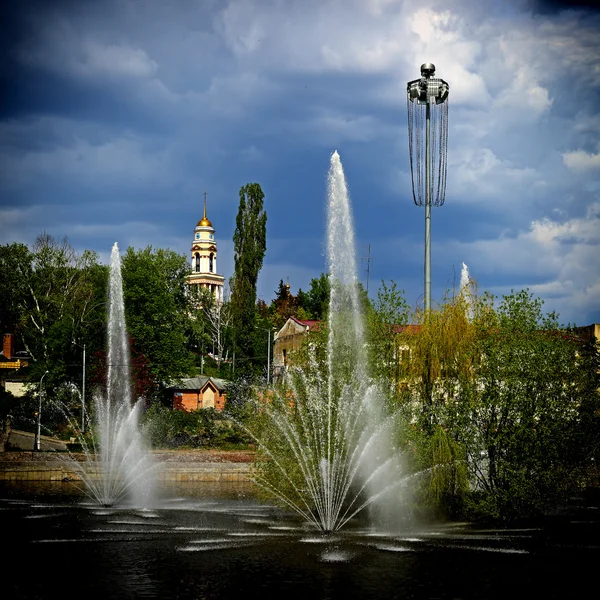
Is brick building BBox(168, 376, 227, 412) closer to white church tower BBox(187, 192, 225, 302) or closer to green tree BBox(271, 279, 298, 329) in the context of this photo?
green tree BBox(271, 279, 298, 329)

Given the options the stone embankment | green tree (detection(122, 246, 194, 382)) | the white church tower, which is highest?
the white church tower

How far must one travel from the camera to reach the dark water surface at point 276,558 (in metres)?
15.9

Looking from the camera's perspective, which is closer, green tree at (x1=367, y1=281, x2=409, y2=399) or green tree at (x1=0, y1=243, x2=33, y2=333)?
green tree at (x1=367, y1=281, x2=409, y2=399)

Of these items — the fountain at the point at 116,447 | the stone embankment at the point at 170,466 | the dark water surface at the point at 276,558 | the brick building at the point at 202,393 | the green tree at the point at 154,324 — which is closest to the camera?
the dark water surface at the point at 276,558

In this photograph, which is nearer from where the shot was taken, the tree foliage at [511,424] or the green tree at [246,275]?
the tree foliage at [511,424]

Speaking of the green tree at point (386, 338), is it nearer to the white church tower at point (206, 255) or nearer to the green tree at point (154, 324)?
the green tree at point (154, 324)

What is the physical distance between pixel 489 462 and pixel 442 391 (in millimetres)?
3364

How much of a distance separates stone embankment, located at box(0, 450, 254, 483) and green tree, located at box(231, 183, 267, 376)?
2328cm

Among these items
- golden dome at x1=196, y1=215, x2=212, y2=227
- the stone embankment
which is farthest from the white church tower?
the stone embankment

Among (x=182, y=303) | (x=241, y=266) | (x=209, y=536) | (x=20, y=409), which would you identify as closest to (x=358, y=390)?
(x=209, y=536)

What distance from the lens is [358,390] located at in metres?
25.0

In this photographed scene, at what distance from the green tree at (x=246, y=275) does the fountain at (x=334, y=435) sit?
43.9 m

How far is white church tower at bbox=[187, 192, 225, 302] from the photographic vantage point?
12875cm

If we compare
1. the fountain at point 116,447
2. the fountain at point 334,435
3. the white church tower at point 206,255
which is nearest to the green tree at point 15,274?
the fountain at point 116,447
